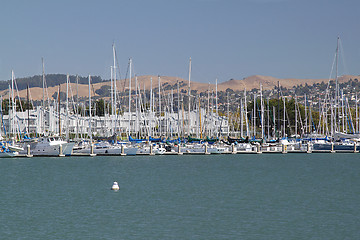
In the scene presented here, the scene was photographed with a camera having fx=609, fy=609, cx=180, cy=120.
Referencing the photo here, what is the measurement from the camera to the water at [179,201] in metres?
31.1

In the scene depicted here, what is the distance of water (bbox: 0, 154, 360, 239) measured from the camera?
3106cm

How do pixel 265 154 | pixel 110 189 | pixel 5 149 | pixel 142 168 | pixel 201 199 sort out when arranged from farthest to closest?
pixel 265 154, pixel 5 149, pixel 142 168, pixel 110 189, pixel 201 199

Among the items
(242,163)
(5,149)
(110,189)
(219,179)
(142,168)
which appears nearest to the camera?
(110,189)

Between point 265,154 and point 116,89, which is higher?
point 116,89

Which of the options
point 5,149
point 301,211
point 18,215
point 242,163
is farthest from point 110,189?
point 5,149

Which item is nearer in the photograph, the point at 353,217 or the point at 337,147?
the point at 353,217

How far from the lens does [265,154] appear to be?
10025cm

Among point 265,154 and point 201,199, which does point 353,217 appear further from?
point 265,154

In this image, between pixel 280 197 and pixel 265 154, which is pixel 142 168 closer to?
pixel 280 197

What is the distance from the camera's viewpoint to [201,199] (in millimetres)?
42562

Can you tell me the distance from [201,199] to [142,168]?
1099 inches

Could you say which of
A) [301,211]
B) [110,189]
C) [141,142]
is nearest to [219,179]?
[110,189]

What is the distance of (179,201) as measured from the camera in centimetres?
4156

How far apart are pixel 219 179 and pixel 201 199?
1520 centimetres
